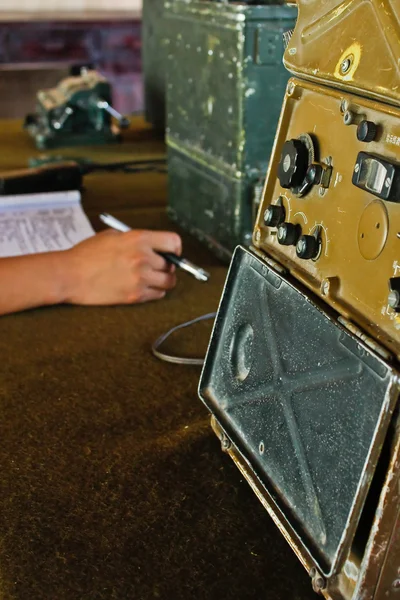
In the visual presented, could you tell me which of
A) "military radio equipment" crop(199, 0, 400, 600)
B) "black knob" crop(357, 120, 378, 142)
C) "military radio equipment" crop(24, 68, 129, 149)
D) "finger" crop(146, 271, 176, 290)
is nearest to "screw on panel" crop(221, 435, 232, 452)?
"military radio equipment" crop(199, 0, 400, 600)

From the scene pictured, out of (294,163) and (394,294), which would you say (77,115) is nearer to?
(294,163)

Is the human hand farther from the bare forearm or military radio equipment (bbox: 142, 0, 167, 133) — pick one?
military radio equipment (bbox: 142, 0, 167, 133)

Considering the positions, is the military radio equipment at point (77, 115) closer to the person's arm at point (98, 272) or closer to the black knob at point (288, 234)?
the person's arm at point (98, 272)

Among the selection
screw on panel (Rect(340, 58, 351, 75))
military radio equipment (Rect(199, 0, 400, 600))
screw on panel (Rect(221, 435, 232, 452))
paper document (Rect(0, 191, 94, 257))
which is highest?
screw on panel (Rect(340, 58, 351, 75))

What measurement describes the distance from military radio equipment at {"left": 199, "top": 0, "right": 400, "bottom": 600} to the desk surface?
0.03 metres

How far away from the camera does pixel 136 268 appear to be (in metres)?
1.00

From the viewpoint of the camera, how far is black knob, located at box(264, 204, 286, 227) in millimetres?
630

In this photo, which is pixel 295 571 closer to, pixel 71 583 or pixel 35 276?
pixel 71 583

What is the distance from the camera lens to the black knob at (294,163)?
59 cm

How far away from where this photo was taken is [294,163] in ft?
1.94

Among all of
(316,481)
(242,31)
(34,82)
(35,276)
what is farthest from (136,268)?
(34,82)

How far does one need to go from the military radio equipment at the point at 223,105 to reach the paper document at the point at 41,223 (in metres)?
0.20

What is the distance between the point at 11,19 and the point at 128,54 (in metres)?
0.50

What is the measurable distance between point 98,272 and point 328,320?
53cm
